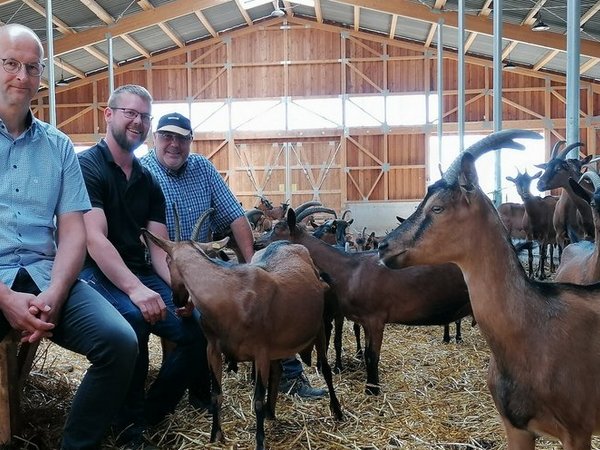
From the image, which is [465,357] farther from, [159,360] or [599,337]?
[599,337]

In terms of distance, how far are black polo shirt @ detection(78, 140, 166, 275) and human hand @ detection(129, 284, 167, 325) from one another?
0.62 metres

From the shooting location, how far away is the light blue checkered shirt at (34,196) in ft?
9.60

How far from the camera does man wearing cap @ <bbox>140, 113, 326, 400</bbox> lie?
4520mm

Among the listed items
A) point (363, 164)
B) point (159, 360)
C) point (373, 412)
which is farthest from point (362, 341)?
point (363, 164)

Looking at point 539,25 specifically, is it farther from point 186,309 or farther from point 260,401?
point 260,401

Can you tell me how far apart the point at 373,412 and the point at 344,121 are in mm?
18295

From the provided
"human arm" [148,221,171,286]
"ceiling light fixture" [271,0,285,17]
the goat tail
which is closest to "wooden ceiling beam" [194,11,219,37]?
"ceiling light fixture" [271,0,285,17]

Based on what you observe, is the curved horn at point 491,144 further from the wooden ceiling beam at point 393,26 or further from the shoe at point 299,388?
the wooden ceiling beam at point 393,26

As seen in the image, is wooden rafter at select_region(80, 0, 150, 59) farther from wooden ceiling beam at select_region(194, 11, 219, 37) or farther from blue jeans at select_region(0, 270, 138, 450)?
blue jeans at select_region(0, 270, 138, 450)

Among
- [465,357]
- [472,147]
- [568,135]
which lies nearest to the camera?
[472,147]

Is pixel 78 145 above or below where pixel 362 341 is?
above

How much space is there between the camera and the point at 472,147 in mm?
2734

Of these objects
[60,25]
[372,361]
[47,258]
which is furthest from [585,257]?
[60,25]

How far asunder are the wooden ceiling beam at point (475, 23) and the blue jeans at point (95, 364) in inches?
609
